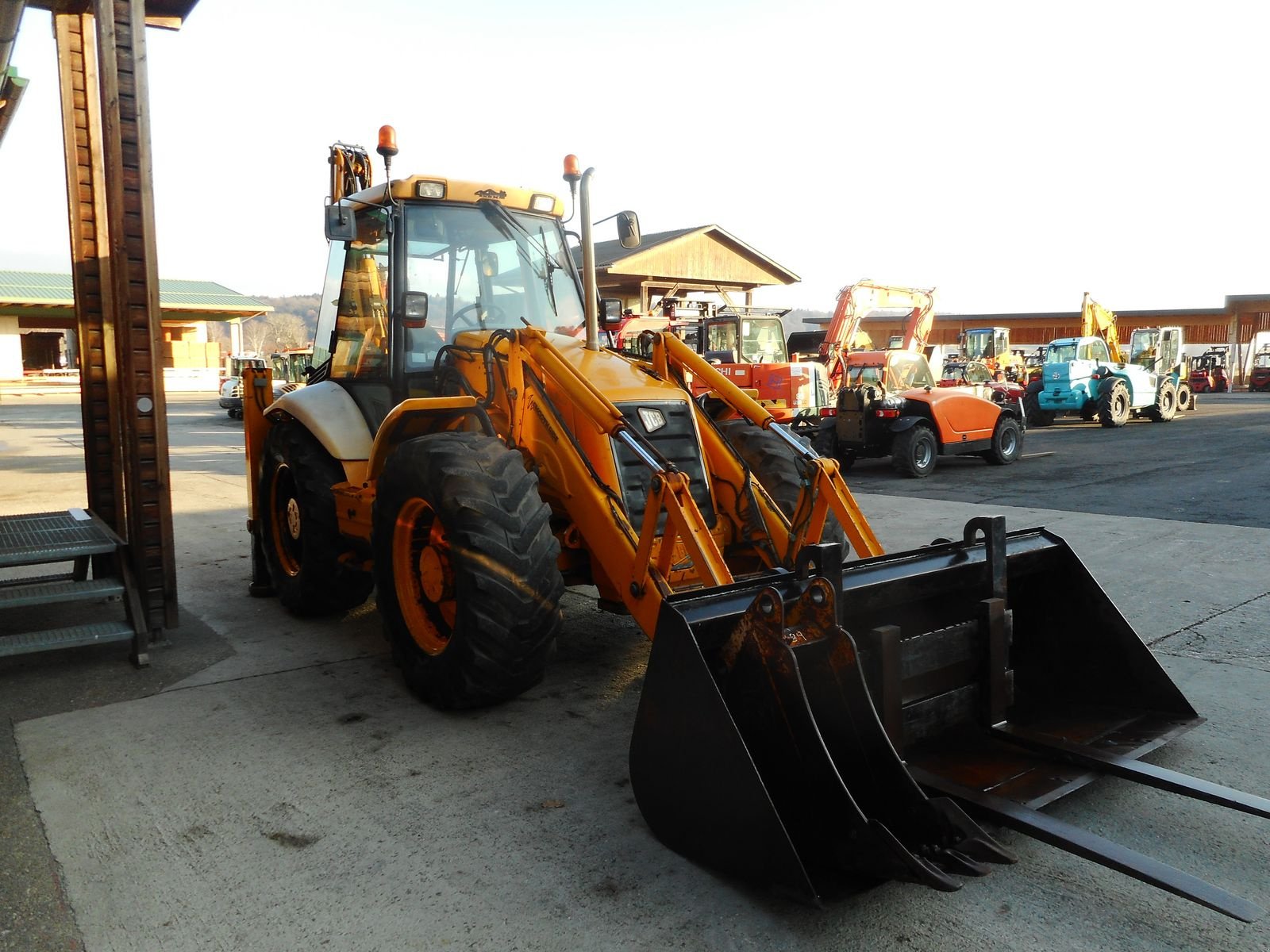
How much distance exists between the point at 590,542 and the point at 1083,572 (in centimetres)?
195

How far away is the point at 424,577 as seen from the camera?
14.0 feet

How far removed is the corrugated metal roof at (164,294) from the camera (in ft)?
118

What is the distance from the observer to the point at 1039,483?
1177cm

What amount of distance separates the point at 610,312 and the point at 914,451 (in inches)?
331

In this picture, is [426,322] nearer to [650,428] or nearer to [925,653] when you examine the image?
[650,428]

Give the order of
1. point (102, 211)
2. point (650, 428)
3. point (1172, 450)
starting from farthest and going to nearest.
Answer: point (1172, 450), point (102, 211), point (650, 428)

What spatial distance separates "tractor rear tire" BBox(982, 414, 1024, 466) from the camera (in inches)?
563

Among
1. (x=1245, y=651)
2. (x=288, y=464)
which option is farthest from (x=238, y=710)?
(x=1245, y=651)

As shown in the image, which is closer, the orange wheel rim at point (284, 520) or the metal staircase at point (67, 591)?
the metal staircase at point (67, 591)

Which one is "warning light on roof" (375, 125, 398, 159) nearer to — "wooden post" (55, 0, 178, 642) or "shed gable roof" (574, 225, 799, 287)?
"wooden post" (55, 0, 178, 642)

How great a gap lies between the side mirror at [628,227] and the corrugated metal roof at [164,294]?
35.7 meters

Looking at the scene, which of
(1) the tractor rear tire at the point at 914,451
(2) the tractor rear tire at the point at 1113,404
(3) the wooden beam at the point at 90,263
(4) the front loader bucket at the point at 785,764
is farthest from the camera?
(2) the tractor rear tire at the point at 1113,404

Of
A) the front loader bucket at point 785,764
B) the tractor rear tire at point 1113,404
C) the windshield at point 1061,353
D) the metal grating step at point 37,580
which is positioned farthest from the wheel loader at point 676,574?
the windshield at point 1061,353

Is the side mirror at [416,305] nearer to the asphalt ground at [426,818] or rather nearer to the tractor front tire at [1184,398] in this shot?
the asphalt ground at [426,818]
